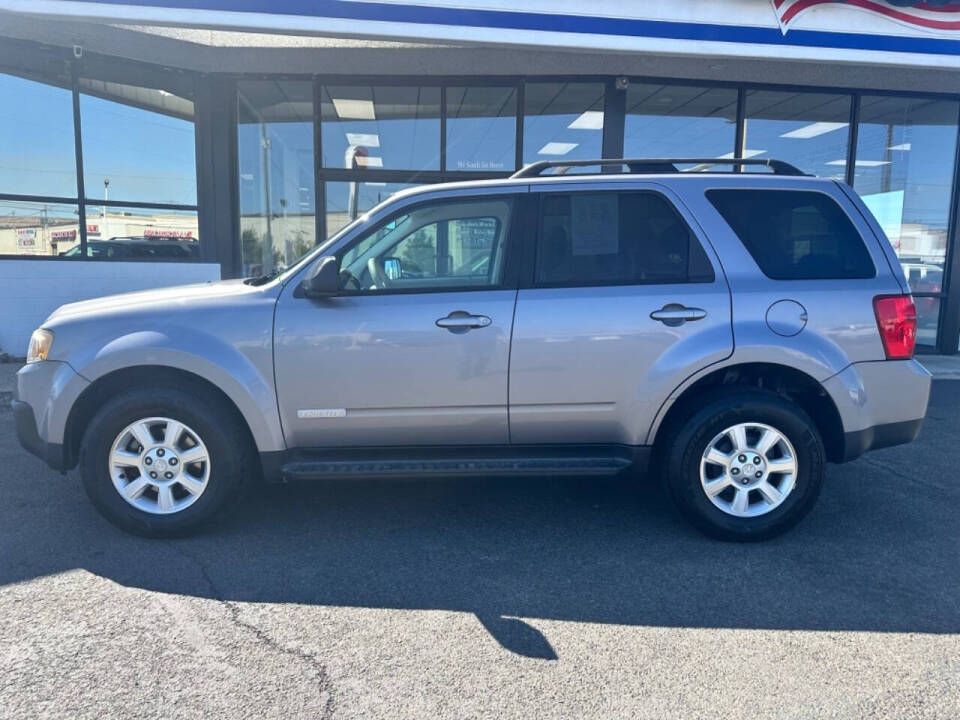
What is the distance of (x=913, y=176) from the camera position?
417 inches

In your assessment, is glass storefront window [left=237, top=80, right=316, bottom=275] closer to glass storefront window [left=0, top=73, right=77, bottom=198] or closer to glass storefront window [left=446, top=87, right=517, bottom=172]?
glass storefront window [left=446, top=87, right=517, bottom=172]

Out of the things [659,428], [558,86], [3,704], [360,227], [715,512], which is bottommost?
[3,704]

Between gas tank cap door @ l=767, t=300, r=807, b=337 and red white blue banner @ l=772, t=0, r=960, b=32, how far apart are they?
5679 mm

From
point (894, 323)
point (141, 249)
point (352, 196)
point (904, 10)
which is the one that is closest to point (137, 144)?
point (141, 249)

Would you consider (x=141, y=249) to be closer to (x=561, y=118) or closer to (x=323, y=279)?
(x=561, y=118)

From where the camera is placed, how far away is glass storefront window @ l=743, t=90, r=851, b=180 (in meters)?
10.2

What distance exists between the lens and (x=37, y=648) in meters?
2.88

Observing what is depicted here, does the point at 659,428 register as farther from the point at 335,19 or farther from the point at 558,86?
the point at 558,86

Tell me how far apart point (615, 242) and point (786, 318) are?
979 mm

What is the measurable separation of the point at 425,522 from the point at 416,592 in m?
0.83

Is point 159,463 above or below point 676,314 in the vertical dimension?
below

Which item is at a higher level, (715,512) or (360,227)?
(360,227)

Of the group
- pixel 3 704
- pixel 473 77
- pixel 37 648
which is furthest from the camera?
pixel 473 77

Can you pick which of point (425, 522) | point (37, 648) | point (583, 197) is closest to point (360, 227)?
point (583, 197)
